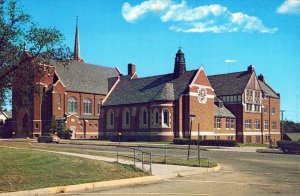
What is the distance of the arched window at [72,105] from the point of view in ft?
277

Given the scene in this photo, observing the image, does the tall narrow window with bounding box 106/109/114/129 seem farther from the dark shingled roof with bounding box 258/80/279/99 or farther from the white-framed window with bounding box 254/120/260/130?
the dark shingled roof with bounding box 258/80/279/99

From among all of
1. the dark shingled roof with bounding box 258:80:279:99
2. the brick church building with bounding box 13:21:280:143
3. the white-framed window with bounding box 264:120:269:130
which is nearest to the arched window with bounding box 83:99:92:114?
the brick church building with bounding box 13:21:280:143

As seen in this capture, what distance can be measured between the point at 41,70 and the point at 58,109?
62.0 metres

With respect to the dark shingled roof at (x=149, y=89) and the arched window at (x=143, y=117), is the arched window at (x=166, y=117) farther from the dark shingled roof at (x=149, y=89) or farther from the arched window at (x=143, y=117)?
the arched window at (x=143, y=117)

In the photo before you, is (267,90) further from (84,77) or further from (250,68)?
(84,77)

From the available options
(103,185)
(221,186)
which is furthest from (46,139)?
(221,186)

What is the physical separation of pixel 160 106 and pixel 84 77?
109 ft

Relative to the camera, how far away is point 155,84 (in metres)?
69.2

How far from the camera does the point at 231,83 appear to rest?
74.7 metres

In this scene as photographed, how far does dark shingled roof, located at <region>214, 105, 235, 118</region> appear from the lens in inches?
2699

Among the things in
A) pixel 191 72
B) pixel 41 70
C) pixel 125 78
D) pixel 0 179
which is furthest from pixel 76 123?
pixel 0 179

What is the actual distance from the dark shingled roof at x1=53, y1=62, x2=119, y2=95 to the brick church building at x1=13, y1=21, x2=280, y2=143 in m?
0.24

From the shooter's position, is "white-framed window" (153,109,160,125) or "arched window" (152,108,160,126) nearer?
"arched window" (152,108,160,126)

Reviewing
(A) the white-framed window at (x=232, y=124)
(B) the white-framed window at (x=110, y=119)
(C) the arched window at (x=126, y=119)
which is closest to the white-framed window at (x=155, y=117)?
(C) the arched window at (x=126, y=119)
